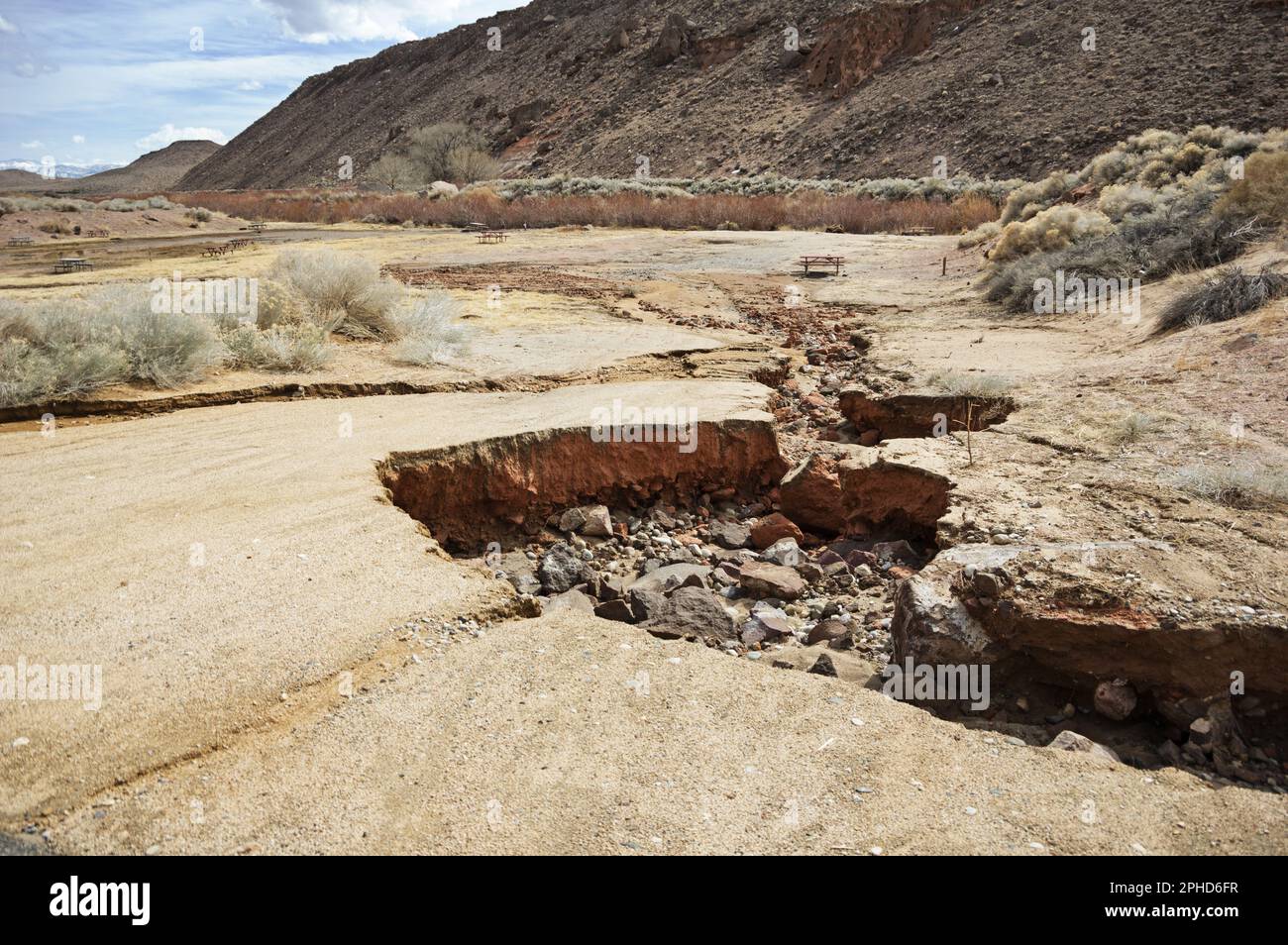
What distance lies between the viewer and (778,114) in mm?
42062

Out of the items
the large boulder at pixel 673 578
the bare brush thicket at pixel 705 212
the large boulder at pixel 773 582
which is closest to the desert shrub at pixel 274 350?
the large boulder at pixel 673 578

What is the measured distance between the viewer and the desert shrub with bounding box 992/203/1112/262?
1281 centimetres

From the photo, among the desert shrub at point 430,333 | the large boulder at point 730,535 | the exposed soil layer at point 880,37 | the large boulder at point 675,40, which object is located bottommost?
the large boulder at point 730,535

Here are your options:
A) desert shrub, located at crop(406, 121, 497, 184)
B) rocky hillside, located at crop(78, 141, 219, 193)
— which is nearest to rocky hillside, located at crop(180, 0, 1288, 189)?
desert shrub, located at crop(406, 121, 497, 184)

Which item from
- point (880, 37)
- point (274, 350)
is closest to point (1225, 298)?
point (274, 350)

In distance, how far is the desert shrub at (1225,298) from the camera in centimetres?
793

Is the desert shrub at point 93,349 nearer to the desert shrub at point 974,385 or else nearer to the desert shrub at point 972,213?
the desert shrub at point 974,385

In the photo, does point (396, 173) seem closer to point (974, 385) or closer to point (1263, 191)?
point (1263, 191)

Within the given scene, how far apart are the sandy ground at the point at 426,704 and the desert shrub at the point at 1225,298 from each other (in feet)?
9.63

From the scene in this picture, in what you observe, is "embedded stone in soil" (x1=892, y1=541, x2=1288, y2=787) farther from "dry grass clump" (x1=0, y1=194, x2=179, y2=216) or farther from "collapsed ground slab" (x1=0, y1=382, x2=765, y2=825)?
"dry grass clump" (x1=0, y1=194, x2=179, y2=216)

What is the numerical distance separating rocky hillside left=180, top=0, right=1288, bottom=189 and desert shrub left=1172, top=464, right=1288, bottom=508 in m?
25.7

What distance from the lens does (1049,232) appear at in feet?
42.6
